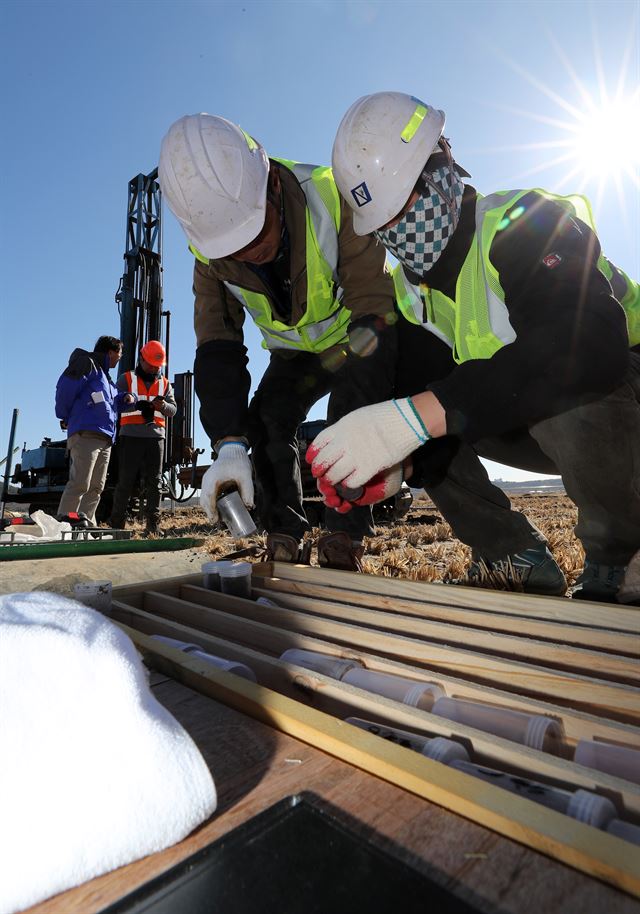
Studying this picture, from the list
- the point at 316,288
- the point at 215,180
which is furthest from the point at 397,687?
the point at 215,180

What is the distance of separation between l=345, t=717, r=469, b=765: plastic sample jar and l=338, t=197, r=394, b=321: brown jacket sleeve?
1938 millimetres

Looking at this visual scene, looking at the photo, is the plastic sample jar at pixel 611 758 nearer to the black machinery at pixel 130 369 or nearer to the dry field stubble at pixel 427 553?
the dry field stubble at pixel 427 553

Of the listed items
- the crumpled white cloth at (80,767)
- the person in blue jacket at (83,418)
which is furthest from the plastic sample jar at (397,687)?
the person in blue jacket at (83,418)

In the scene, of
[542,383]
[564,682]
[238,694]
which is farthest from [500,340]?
[238,694]

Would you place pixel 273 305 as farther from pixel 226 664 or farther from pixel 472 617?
pixel 226 664

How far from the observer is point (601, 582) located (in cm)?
195

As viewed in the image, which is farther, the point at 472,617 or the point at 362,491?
the point at 362,491

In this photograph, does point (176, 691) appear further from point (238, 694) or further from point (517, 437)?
point (517, 437)

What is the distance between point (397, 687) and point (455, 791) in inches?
20.0

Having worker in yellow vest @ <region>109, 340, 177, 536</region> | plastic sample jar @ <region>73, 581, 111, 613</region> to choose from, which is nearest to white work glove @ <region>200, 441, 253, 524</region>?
plastic sample jar @ <region>73, 581, 111, 613</region>

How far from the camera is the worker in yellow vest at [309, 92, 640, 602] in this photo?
5.19 feet

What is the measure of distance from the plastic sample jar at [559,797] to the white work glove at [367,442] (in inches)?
43.5

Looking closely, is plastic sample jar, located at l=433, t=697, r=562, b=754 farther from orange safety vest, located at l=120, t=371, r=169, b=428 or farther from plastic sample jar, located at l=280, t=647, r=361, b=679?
orange safety vest, located at l=120, t=371, r=169, b=428

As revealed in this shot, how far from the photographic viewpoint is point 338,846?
1.88 feet
